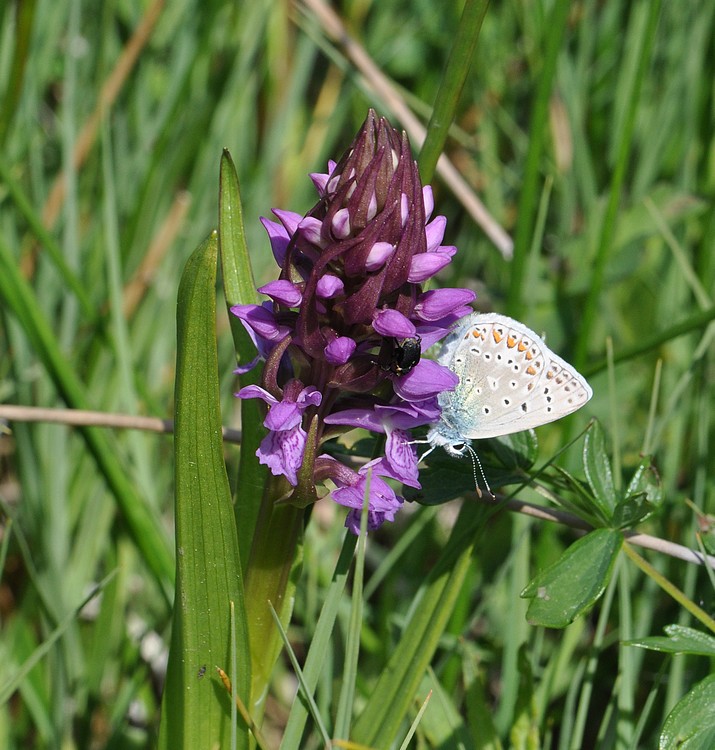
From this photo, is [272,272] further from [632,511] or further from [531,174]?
[632,511]

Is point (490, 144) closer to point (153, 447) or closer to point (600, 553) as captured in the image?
point (153, 447)

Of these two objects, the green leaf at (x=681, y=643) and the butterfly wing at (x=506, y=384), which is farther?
the butterfly wing at (x=506, y=384)

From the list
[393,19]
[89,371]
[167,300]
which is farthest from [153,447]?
[393,19]

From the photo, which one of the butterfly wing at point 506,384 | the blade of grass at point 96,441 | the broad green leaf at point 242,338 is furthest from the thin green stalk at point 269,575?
the blade of grass at point 96,441

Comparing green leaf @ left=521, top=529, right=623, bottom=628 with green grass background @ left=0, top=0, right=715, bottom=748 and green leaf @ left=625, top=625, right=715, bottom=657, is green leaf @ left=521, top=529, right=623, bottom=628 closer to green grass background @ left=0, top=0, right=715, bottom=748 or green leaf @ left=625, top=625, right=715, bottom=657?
green leaf @ left=625, top=625, right=715, bottom=657

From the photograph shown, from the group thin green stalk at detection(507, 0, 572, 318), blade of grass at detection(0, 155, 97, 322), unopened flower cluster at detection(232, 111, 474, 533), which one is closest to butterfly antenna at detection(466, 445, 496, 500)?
unopened flower cluster at detection(232, 111, 474, 533)

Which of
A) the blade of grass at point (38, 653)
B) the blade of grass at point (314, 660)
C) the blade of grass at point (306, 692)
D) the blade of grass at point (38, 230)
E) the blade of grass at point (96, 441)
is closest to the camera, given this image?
the blade of grass at point (306, 692)

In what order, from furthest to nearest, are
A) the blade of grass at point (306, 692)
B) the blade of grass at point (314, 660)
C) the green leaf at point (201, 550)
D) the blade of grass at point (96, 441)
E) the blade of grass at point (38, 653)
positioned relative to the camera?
the blade of grass at point (96, 441), the blade of grass at point (38, 653), the blade of grass at point (314, 660), the blade of grass at point (306, 692), the green leaf at point (201, 550)

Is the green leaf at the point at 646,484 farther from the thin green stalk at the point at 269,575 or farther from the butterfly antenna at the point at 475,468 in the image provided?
the thin green stalk at the point at 269,575
